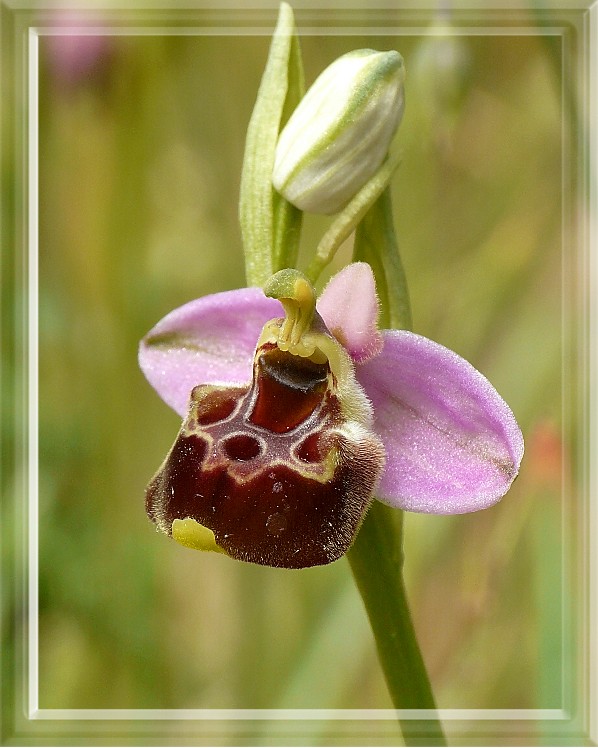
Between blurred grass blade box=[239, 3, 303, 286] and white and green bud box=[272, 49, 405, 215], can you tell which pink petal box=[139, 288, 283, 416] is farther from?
white and green bud box=[272, 49, 405, 215]

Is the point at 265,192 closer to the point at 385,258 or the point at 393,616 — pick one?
the point at 385,258

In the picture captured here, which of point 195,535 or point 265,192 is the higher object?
point 265,192

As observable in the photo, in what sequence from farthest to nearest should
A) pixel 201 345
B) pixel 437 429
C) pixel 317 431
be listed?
pixel 201 345, pixel 437 429, pixel 317 431

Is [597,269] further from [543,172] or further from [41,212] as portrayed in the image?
[41,212]

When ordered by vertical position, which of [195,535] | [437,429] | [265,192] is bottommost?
[195,535]

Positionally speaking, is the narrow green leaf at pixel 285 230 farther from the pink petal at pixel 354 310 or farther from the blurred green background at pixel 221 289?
the blurred green background at pixel 221 289

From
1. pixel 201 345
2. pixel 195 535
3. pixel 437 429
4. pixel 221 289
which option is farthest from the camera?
pixel 221 289

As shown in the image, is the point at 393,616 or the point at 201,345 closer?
the point at 393,616

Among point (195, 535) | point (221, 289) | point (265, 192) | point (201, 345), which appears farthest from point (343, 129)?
point (221, 289)

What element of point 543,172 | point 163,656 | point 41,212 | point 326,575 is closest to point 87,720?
point 163,656
